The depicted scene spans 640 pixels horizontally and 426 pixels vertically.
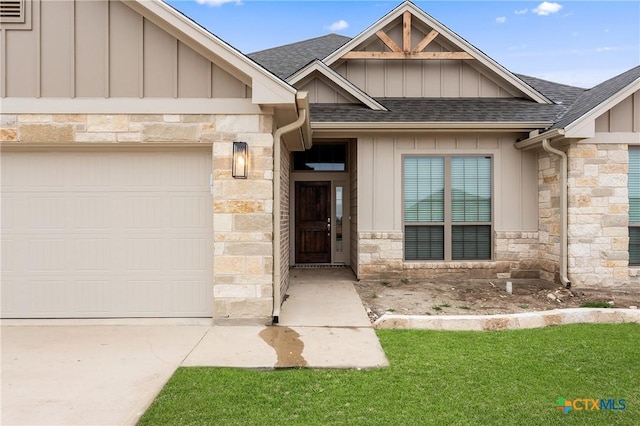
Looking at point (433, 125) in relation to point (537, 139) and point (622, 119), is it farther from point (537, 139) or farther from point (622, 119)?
point (622, 119)

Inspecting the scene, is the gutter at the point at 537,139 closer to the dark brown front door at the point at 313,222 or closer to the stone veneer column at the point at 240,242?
the dark brown front door at the point at 313,222

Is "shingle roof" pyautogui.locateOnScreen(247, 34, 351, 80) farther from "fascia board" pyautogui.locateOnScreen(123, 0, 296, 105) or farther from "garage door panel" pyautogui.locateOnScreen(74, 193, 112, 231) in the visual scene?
"garage door panel" pyautogui.locateOnScreen(74, 193, 112, 231)

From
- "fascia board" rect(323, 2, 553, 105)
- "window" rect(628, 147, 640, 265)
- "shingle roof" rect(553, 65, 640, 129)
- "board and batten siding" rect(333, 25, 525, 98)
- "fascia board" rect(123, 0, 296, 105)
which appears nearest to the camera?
"fascia board" rect(123, 0, 296, 105)

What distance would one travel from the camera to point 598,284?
653 centimetres

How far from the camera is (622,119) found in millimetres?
6516

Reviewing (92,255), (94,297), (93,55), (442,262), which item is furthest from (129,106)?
(442,262)

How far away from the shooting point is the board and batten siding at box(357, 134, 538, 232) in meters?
7.34

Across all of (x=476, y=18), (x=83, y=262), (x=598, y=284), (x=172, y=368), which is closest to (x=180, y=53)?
(x=83, y=262)

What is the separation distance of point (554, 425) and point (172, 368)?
310cm

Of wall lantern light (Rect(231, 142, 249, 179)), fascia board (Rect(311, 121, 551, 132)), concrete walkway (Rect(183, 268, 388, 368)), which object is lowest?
concrete walkway (Rect(183, 268, 388, 368))

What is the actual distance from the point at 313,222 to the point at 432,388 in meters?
6.43

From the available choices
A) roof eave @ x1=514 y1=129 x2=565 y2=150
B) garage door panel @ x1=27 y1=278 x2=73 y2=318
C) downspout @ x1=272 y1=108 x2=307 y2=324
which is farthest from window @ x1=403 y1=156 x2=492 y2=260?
garage door panel @ x1=27 y1=278 x2=73 y2=318

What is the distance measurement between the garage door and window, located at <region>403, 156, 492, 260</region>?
166 inches

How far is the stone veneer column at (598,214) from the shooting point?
257 inches
